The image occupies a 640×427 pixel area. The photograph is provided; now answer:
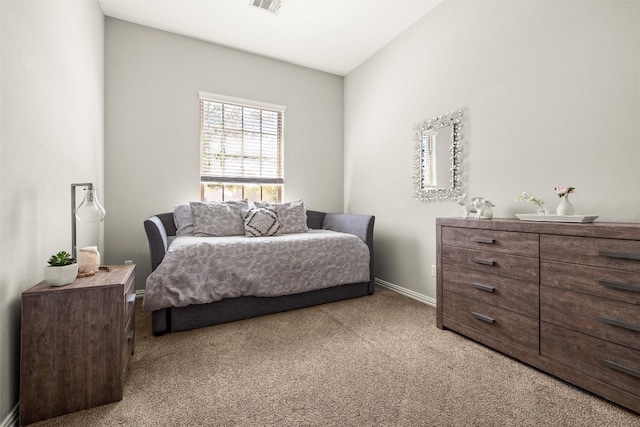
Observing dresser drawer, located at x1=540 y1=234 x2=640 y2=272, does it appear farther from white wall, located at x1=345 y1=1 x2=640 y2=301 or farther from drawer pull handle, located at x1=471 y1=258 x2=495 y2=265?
white wall, located at x1=345 y1=1 x2=640 y2=301

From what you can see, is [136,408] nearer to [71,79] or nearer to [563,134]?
[71,79]

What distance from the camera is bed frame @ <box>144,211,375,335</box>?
221cm

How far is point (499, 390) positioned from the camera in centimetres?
150

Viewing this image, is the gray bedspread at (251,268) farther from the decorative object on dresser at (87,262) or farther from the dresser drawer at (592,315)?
the dresser drawer at (592,315)

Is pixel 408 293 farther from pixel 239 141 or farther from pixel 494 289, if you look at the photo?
pixel 239 141

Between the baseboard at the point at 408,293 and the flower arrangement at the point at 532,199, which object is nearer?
the flower arrangement at the point at 532,199

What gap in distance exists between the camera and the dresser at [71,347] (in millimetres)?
1248

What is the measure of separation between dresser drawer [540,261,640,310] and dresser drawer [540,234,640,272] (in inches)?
1.1

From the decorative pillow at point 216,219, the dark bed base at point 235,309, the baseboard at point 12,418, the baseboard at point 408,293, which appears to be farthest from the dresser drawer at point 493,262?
the baseboard at point 12,418

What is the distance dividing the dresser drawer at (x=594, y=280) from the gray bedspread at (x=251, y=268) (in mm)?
1617

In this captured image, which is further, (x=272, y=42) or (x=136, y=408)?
(x=272, y=42)

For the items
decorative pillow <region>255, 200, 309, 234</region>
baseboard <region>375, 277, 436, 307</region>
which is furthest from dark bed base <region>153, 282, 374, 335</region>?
decorative pillow <region>255, 200, 309, 234</region>

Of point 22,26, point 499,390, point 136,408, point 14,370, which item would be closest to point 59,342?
point 14,370

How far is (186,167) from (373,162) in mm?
2175
